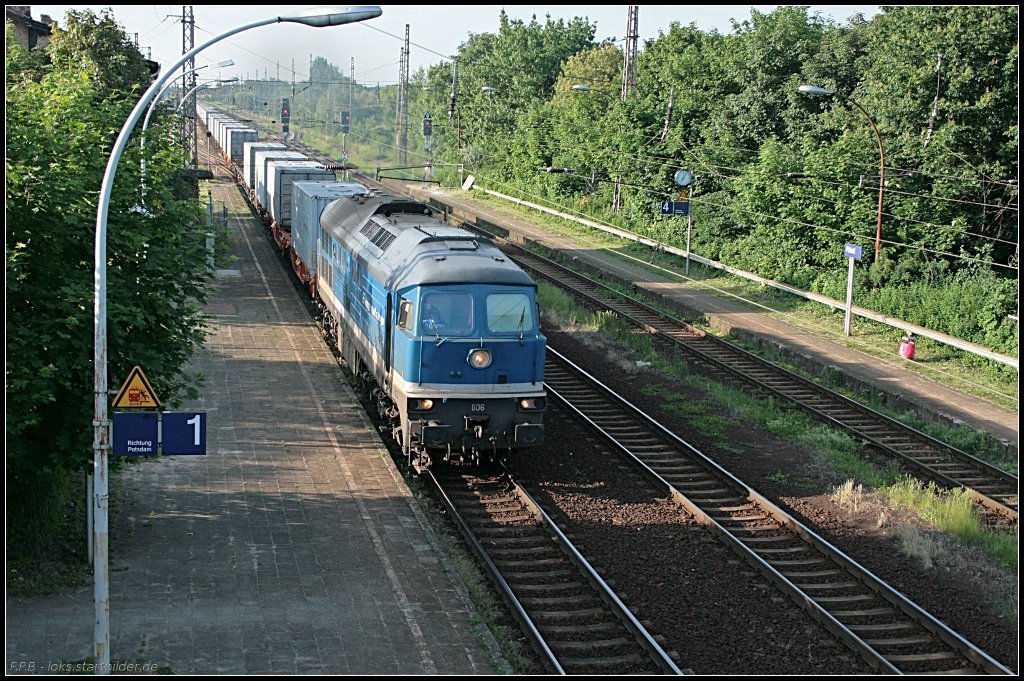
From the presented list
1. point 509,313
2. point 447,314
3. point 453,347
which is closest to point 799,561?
point 509,313

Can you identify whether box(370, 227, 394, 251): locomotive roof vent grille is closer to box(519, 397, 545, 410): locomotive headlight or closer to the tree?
box(519, 397, 545, 410): locomotive headlight

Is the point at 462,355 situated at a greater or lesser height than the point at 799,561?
greater

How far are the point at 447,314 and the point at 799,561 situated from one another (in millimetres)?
6075

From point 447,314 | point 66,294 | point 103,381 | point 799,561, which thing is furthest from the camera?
A: point 447,314

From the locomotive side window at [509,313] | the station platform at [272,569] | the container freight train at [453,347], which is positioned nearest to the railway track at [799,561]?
the container freight train at [453,347]

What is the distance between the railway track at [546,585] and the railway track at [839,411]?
7.16 meters

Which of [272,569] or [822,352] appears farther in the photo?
[822,352]

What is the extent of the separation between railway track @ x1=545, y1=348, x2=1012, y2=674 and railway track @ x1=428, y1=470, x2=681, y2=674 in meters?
2.22

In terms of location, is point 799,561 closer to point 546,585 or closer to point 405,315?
point 546,585

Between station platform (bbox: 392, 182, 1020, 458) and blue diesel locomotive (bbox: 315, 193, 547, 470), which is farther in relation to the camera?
station platform (bbox: 392, 182, 1020, 458)

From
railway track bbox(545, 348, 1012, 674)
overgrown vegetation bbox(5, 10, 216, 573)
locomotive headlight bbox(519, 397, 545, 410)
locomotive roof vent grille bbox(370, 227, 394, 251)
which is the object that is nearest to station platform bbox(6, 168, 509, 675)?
overgrown vegetation bbox(5, 10, 216, 573)

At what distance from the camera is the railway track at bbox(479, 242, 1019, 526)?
57.3ft

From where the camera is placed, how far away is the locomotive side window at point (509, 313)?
624 inches

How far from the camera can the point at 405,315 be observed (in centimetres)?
1598
